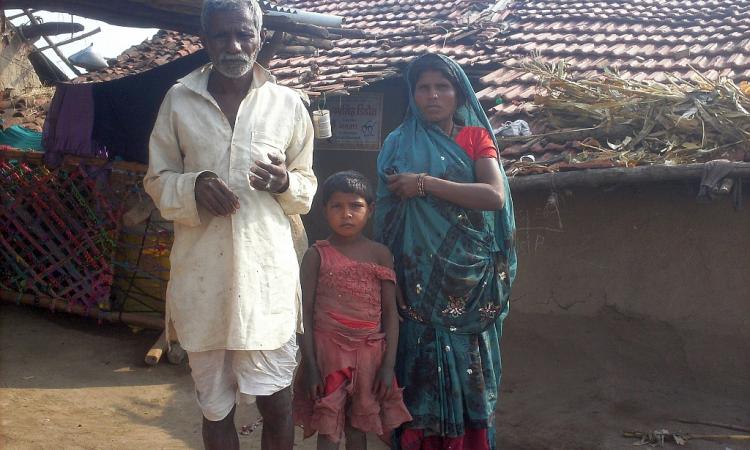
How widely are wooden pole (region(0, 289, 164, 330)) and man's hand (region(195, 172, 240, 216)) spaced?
3.87 meters

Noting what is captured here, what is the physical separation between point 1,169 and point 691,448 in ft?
18.7

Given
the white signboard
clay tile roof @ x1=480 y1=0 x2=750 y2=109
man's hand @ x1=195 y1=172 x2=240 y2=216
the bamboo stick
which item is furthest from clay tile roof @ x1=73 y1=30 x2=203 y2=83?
man's hand @ x1=195 y1=172 x2=240 y2=216

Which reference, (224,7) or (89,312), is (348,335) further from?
(89,312)

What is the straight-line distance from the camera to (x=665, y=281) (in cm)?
443

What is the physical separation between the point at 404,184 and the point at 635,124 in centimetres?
300

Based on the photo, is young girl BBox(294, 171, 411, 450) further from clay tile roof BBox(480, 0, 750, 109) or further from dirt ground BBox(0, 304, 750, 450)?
clay tile roof BBox(480, 0, 750, 109)

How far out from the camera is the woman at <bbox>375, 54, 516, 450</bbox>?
2654 millimetres

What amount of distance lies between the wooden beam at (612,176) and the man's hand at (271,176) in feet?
8.16

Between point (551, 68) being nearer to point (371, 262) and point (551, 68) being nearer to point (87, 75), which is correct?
point (371, 262)

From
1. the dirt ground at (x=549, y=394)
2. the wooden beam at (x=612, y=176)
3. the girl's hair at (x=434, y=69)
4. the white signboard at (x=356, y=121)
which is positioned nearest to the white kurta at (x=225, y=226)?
the girl's hair at (x=434, y=69)

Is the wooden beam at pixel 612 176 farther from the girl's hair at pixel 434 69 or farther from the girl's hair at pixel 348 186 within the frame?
the girl's hair at pixel 348 186

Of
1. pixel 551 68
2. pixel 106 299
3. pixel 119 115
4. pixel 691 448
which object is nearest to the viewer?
pixel 691 448

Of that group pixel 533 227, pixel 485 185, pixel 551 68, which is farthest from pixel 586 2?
→ pixel 485 185

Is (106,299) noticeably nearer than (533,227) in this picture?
No
